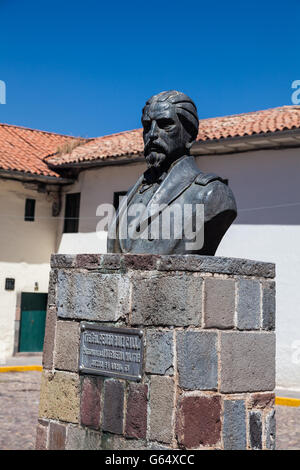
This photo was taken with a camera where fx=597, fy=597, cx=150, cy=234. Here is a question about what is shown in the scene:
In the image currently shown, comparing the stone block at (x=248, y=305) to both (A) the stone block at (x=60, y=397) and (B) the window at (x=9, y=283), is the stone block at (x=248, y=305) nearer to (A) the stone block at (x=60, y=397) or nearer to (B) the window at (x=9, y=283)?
(A) the stone block at (x=60, y=397)

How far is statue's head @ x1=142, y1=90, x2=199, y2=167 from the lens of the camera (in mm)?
3895

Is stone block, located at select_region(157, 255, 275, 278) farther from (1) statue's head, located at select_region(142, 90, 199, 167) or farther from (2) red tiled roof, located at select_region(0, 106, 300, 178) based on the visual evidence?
(2) red tiled roof, located at select_region(0, 106, 300, 178)

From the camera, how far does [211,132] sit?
12359 millimetres

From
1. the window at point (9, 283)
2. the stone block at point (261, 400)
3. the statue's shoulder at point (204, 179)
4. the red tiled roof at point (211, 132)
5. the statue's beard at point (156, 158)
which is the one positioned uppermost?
the red tiled roof at point (211, 132)

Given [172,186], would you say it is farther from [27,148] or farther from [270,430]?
[27,148]

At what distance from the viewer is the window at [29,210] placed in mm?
15328

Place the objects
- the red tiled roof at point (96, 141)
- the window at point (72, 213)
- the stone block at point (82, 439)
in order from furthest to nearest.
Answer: the window at point (72, 213) < the red tiled roof at point (96, 141) < the stone block at point (82, 439)

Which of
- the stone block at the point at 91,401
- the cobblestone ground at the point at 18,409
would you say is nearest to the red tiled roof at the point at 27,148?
the cobblestone ground at the point at 18,409

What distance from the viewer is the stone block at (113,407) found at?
11.5 ft

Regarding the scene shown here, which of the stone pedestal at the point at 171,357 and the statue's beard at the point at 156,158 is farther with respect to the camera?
the statue's beard at the point at 156,158

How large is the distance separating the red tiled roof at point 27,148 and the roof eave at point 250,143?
445 cm

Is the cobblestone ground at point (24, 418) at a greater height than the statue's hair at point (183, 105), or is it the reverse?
the statue's hair at point (183, 105)

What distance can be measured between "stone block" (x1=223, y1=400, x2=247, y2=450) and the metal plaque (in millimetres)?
547

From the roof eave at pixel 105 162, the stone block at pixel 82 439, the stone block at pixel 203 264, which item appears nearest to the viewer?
the stone block at pixel 203 264
